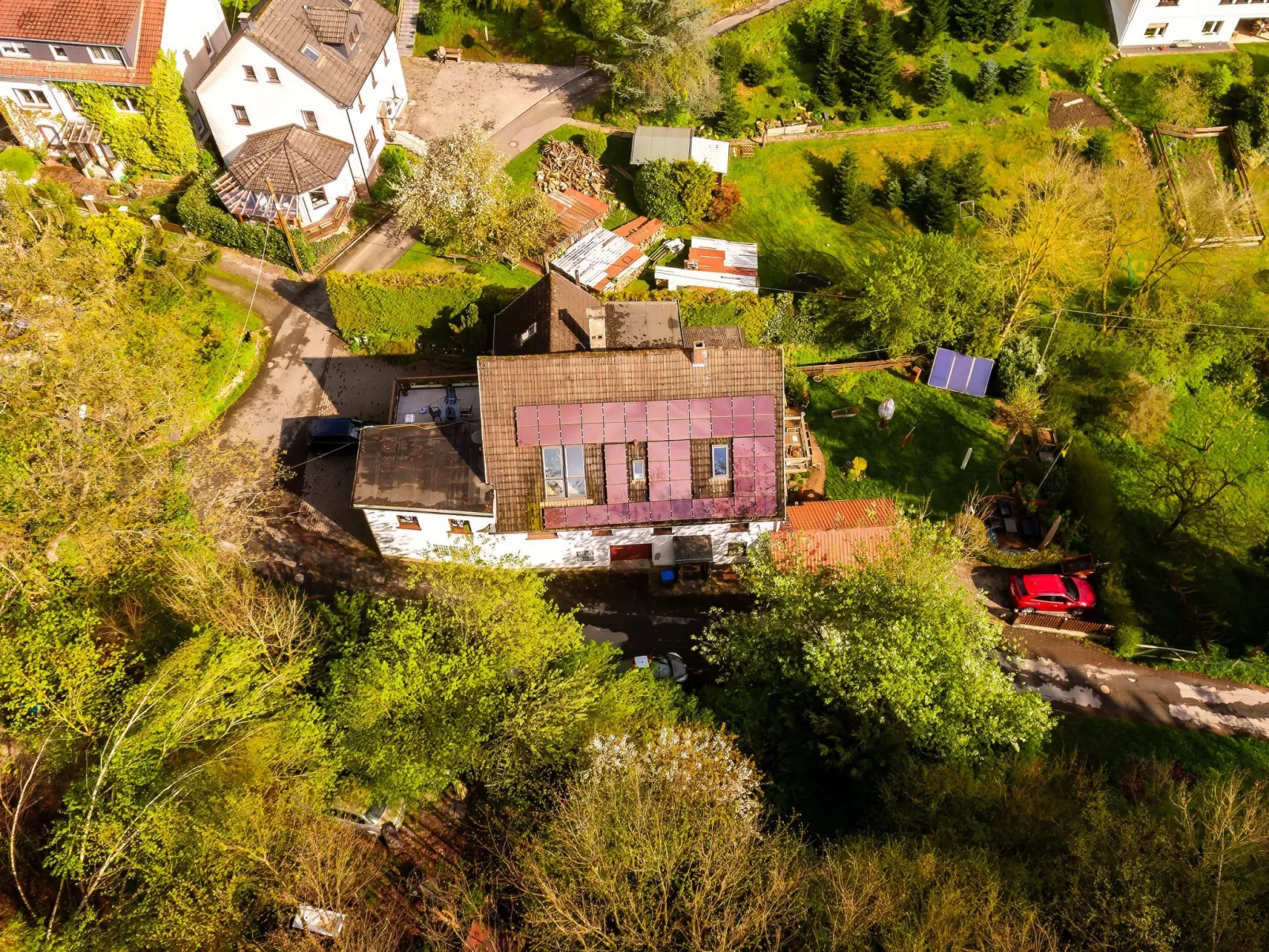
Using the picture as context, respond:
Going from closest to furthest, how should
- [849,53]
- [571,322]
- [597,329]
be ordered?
[597,329]
[571,322]
[849,53]

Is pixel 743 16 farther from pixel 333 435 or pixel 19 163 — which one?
pixel 19 163

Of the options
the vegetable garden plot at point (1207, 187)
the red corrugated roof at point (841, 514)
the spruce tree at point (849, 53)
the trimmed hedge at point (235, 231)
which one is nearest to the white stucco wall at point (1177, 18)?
the vegetable garden plot at point (1207, 187)

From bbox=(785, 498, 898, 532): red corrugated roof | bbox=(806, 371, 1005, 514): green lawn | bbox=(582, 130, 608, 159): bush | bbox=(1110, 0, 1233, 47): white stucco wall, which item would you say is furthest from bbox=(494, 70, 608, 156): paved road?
bbox=(1110, 0, 1233, 47): white stucco wall

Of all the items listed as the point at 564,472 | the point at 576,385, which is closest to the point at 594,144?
the point at 576,385

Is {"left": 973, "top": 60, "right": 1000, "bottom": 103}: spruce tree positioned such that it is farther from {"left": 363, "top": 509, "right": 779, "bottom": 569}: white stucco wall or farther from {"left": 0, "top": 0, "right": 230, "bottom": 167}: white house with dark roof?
{"left": 0, "top": 0, "right": 230, "bottom": 167}: white house with dark roof

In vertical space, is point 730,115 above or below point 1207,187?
above

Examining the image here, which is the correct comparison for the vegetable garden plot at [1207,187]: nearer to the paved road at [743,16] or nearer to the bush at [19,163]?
the paved road at [743,16]
